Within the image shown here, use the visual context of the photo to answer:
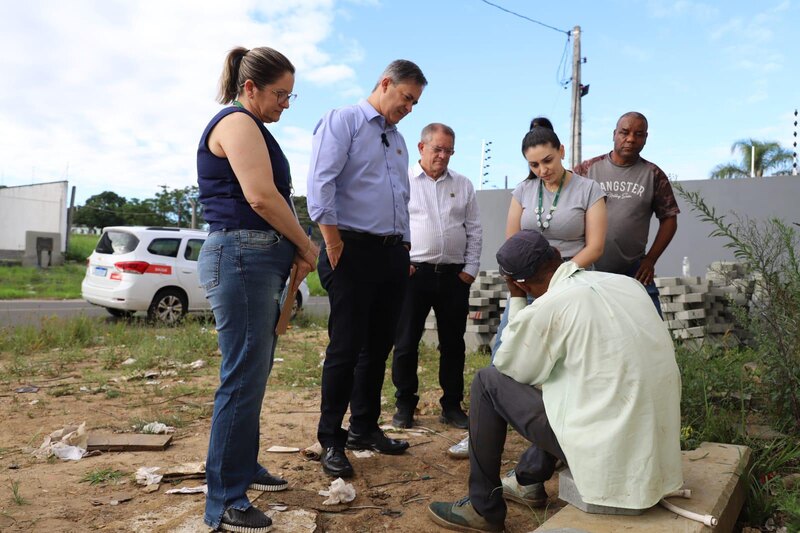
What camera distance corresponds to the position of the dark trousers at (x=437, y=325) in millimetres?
4461

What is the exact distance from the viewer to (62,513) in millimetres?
2918

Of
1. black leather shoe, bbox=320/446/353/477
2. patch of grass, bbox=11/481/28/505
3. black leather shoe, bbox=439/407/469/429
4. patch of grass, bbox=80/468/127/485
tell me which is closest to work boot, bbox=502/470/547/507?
black leather shoe, bbox=320/446/353/477

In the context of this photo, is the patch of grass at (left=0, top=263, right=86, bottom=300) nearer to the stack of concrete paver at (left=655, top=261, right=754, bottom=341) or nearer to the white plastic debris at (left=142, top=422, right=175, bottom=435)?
the white plastic debris at (left=142, top=422, right=175, bottom=435)

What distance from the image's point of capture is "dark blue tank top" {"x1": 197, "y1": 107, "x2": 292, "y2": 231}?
2.66 metres

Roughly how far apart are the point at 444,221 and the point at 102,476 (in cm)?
261

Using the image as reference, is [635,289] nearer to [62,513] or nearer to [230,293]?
[230,293]

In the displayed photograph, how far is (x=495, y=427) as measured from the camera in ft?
8.73

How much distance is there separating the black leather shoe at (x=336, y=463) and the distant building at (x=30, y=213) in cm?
2479

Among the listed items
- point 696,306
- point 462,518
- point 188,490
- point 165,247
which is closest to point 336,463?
point 188,490

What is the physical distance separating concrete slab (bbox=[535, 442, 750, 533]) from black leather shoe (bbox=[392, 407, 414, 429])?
1.91 metres

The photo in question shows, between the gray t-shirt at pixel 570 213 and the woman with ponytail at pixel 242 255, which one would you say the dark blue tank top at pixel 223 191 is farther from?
the gray t-shirt at pixel 570 213

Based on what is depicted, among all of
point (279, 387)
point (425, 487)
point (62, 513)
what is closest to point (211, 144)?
point (62, 513)

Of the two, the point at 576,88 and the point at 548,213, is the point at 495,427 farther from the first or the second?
the point at 576,88

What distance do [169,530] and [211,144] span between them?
64.1 inches
